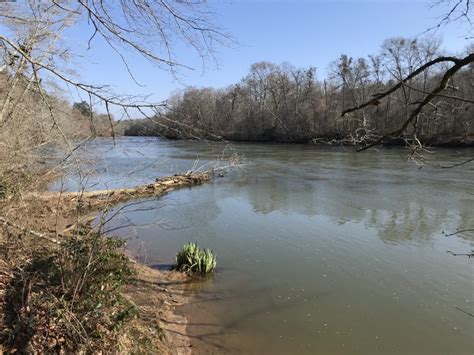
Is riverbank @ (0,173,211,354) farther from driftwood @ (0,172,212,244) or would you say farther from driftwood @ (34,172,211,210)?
driftwood @ (34,172,211,210)

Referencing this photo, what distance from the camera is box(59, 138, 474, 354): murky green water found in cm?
560

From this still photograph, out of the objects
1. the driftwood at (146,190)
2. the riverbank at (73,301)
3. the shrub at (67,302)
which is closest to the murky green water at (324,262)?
the riverbank at (73,301)

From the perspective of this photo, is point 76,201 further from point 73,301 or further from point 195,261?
point 73,301

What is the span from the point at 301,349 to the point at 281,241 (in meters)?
4.90

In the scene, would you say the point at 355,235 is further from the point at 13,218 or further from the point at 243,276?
the point at 13,218

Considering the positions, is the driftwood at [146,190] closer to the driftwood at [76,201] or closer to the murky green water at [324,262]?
the driftwood at [76,201]

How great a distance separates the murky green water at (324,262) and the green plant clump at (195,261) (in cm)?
27

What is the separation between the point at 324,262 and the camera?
8516 millimetres

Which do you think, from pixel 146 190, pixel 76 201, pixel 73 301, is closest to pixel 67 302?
pixel 73 301

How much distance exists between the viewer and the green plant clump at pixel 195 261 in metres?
7.74

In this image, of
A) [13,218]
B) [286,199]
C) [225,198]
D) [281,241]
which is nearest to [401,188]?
[286,199]

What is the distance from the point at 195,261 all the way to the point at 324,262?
9.07 ft

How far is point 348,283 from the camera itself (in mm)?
7445

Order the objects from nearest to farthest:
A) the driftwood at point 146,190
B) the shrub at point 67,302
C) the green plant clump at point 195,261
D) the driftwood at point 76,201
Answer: the shrub at point 67,302 → the driftwood at point 76,201 → the green plant clump at point 195,261 → the driftwood at point 146,190
